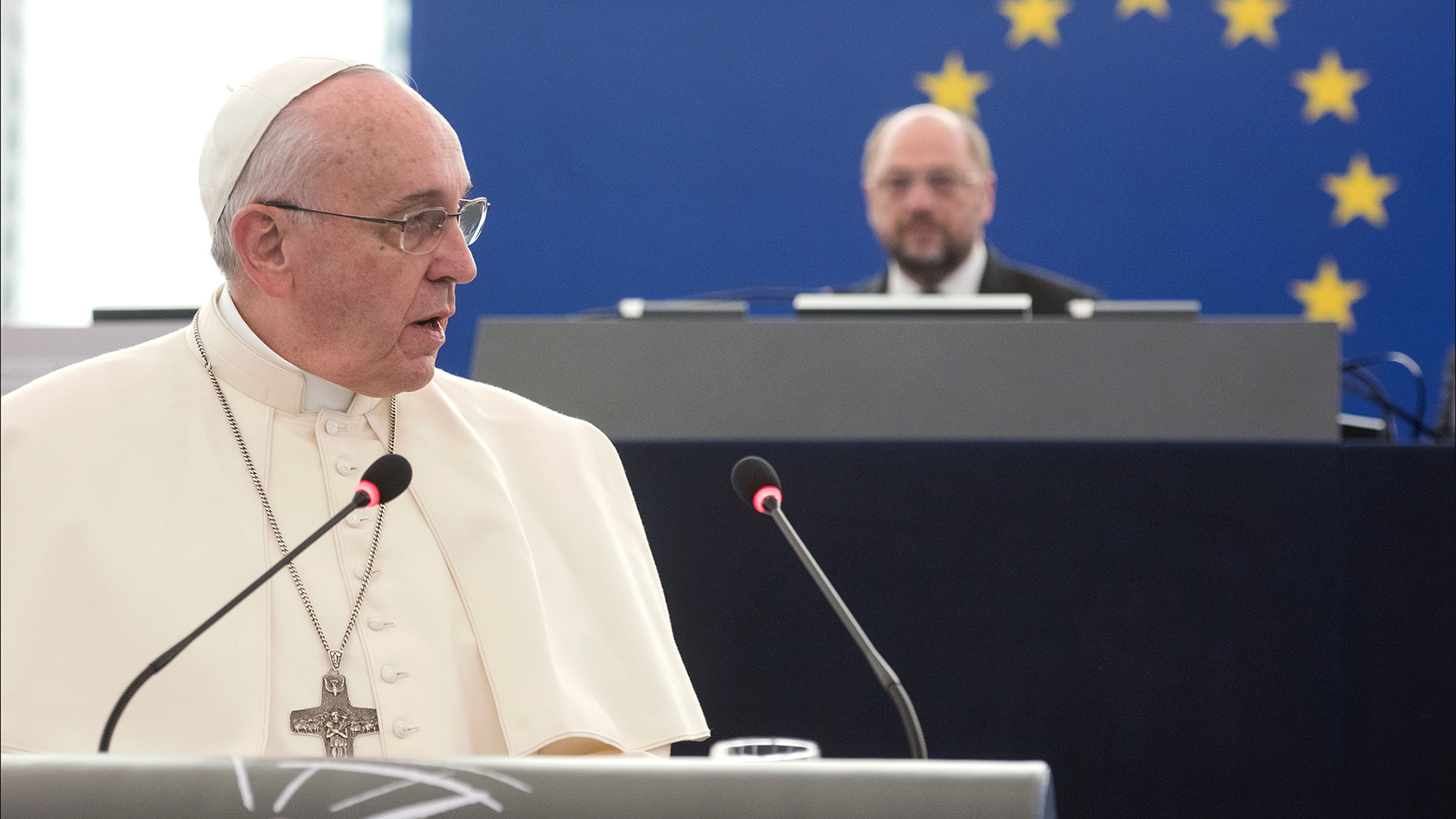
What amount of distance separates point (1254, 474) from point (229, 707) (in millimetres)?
1748

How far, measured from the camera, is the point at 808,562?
1.43 meters

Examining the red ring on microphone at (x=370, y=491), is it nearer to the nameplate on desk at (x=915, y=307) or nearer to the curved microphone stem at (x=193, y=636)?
the curved microphone stem at (x=193, y=636)

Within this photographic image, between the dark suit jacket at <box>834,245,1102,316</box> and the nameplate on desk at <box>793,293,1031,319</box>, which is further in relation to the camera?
the dark suit jacket at <box>834,245,1102,316</box>

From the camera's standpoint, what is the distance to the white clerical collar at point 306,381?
61.7 inches

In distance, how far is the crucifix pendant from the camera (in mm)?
1423

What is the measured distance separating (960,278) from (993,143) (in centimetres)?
74

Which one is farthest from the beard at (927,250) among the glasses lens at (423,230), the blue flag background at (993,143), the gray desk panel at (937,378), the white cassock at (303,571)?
the glasses lens at (423,230)

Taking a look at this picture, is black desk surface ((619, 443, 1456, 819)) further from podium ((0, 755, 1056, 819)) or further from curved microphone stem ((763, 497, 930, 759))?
podium ((0, 755, 1056, 819))

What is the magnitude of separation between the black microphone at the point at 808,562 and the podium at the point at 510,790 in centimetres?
52

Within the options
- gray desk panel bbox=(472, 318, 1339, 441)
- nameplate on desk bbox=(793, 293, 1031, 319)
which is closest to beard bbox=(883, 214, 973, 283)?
nameplate on desk bbox=(793, 293, 1031, 319)

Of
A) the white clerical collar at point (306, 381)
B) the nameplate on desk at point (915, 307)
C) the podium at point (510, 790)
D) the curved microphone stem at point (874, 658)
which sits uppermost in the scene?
the nameplate on desk at point (915, 307)

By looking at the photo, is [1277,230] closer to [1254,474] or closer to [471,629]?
[1254,474]

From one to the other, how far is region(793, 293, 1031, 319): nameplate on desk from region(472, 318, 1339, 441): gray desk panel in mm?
42

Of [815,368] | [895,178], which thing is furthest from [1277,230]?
[815,368]
